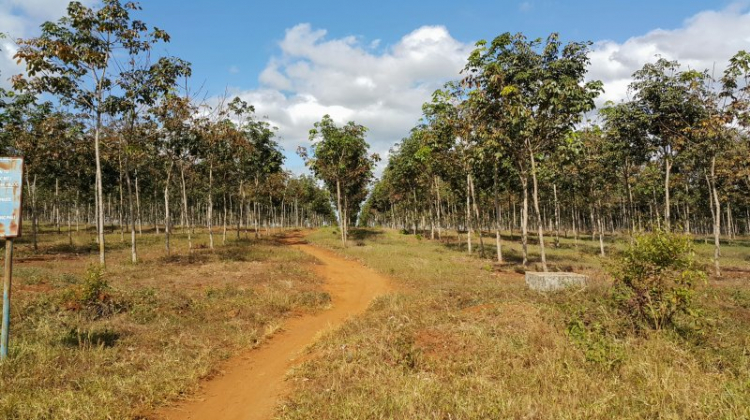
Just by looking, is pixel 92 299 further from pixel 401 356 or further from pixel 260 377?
pixel 401 356

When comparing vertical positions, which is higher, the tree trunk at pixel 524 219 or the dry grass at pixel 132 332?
the tree trunk at pixel 524 219

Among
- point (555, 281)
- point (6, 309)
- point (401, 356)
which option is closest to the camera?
point (6, 309)

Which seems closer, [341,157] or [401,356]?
[401,356]

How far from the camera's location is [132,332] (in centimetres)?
1002

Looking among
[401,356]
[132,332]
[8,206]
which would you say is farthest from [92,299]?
[401,356]

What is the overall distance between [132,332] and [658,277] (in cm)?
1286

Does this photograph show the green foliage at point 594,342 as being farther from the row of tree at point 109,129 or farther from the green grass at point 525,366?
the row of tree at point 109,129

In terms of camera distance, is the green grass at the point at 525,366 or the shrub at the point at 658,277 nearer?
the green grass at the point at 525,366

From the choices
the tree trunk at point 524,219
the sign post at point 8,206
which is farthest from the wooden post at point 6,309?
the tree trunk at point 524,219

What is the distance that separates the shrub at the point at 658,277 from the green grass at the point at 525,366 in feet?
1.43

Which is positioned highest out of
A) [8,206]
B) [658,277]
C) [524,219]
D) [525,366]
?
[8,206]

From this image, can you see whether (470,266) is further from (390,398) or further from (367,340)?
(390,398)

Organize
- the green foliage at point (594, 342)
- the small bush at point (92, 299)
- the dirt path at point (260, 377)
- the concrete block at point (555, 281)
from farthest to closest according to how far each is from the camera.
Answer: the concrete block at point (555, 281) → the small bush at point (92, 299) → the green foliage at point (594, 342) → the dirt path at point (260, 377)

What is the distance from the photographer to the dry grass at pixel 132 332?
655 cm
